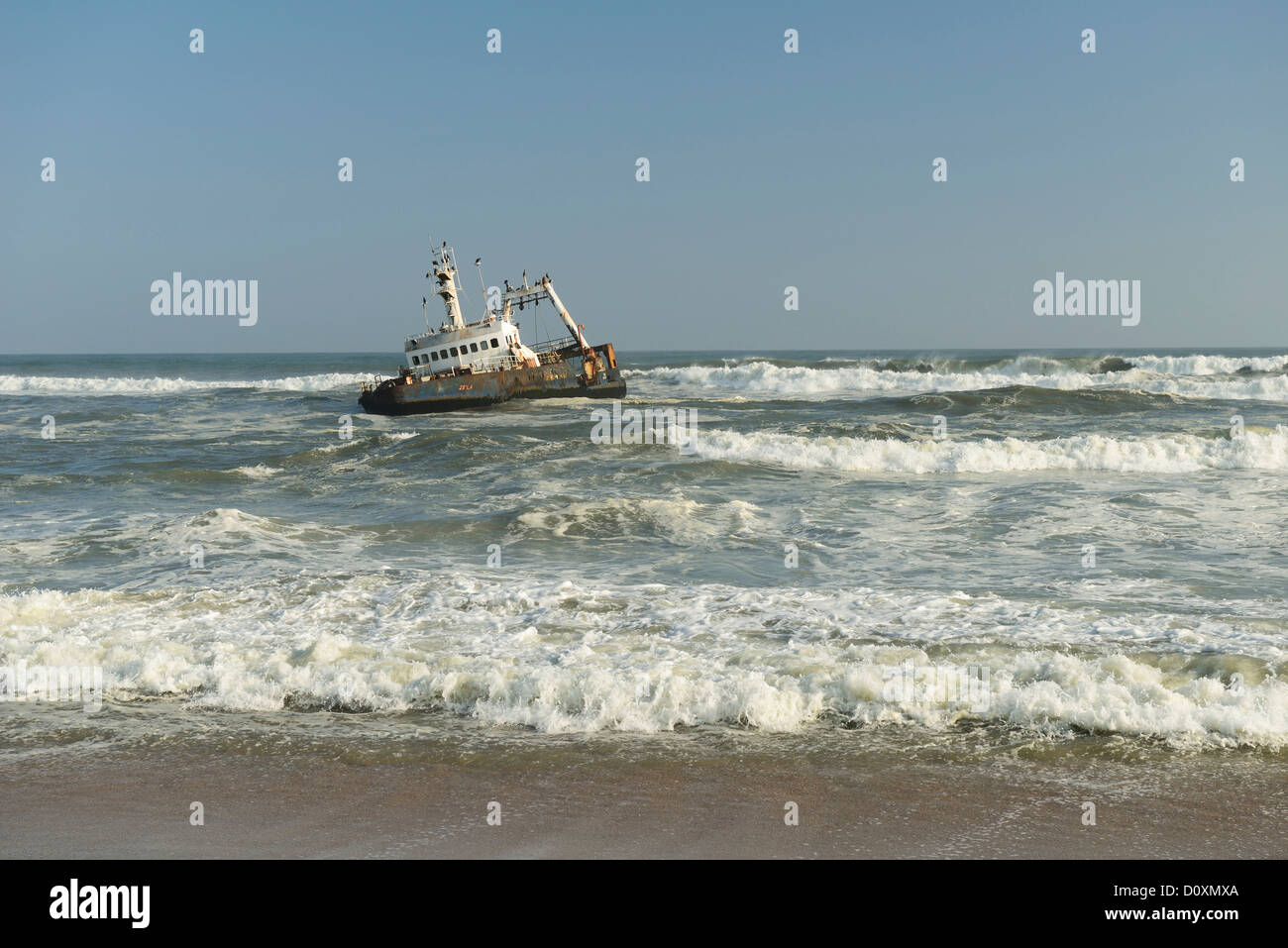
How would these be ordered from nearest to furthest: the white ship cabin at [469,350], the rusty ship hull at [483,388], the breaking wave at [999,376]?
the rusty ship hull at [483,388]
the white ship cabin at [469,350]
the breaking wave at [999,376]

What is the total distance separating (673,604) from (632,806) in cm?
413

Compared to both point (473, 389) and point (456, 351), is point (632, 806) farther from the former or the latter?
point (456, 351)

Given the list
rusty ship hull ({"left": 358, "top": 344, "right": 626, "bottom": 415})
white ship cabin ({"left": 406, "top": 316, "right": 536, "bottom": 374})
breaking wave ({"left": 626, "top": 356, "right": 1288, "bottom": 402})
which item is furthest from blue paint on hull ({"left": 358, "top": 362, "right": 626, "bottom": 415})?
breaking wave ({"left": 626, "top": 356, "right": 1288, "bottom": 402})

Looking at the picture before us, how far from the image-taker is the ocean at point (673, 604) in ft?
17.9

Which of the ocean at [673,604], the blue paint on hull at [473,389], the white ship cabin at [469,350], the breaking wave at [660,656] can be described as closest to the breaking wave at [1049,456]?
the ocean at [673,604]

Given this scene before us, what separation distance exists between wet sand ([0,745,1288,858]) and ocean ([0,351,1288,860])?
6.0 inches

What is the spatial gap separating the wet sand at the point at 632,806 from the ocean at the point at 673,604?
0.15 metres

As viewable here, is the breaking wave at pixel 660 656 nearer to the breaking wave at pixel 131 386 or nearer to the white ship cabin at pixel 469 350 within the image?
the white ship cabin at pixel 469 350

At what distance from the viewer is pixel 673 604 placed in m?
8.55

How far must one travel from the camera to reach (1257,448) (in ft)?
61.7

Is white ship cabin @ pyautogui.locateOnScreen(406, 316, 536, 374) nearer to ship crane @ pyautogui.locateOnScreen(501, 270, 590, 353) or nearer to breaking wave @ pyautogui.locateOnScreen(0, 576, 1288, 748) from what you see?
ship crane @ pyautogui.locateOnScreen(501, 270, 590, 353)

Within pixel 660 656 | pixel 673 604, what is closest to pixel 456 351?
pixel 673 604

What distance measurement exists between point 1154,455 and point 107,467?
21399mm
